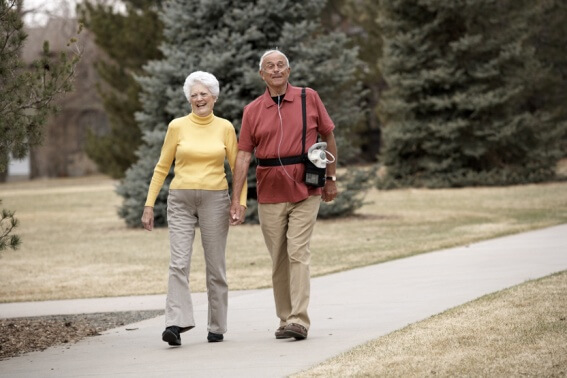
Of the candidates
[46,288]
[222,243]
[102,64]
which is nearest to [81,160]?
[102,64]

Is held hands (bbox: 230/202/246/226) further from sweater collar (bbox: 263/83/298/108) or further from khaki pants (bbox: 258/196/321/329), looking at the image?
sweater collar (bbox: 263/83/298/108)

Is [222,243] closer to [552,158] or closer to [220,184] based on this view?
[220,184]

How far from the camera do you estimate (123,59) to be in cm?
3303

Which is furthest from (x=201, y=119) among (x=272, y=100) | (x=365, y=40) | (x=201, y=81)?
(x=365, y=40)

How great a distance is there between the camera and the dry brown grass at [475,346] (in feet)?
20.7

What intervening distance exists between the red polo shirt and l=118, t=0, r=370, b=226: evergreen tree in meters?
12.1

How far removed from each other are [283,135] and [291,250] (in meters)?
0.88

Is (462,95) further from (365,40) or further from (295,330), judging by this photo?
(295,330)

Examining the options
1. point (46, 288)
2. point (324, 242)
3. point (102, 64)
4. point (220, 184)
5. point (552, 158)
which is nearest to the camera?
point (220, 184)

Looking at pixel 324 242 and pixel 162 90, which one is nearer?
pixel 324 242

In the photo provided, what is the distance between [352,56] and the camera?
824 inches

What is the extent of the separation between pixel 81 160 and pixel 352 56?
1751 inches

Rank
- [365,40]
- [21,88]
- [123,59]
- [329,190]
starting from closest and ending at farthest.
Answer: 1. [21,88]
2. [329,190]
3. [123,59]
4. [365,40]

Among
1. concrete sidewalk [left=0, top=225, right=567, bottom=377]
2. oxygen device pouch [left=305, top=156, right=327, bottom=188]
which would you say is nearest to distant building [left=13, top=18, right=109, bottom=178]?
concrete sidewalk [left=0, top=225, right=567, bottom=377]
